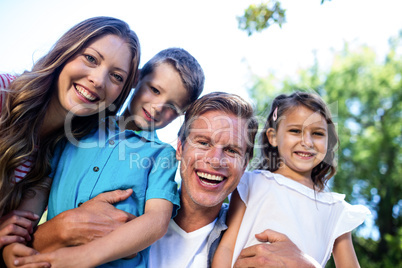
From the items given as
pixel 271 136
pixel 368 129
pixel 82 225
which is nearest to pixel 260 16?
pixel 271 136

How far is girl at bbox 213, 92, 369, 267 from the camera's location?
8.54ft

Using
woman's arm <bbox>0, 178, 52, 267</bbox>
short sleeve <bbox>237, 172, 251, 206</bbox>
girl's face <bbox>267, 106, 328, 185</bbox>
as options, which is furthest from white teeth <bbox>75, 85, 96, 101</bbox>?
girl's face <bbox>267, 106, 328, 185</bbox>

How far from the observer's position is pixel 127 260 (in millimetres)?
2139

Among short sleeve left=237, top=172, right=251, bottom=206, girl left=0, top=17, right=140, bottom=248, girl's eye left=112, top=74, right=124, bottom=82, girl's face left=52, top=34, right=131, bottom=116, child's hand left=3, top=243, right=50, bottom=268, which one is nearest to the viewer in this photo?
child's hand left=3, top=243, right=50, bottom=268

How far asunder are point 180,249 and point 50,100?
1410 mm

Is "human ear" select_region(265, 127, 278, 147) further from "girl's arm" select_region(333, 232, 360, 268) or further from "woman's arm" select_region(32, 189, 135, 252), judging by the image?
"woman's arm" select_region(32, 189, 135, 252)

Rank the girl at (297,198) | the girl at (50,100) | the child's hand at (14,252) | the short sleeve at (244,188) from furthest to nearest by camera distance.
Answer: the short sleeve at (244,188), the girl at (297,198), the girl at (50,100), the child's hand at (14,252)

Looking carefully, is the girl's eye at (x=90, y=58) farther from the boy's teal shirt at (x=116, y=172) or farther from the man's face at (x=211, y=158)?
the man's face at (x=211, y=158)

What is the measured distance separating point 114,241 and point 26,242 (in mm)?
647

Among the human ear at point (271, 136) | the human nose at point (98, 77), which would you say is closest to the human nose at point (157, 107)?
the human nose at point (98, 77)

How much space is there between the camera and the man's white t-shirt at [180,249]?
235 centimetres

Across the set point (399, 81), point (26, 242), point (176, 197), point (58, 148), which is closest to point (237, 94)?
→ point (176, 197)

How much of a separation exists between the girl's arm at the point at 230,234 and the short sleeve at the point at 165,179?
43 centimetres

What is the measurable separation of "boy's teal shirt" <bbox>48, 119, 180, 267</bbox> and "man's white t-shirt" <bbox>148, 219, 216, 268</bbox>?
0.13 metres
